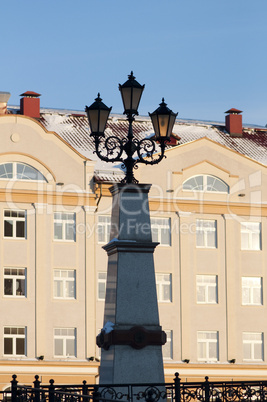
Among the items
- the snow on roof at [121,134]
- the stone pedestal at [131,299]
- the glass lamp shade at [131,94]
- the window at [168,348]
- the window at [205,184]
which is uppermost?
the snow on roof at [121,134]

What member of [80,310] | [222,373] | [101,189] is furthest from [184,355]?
[101,189]

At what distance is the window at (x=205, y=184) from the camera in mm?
48500

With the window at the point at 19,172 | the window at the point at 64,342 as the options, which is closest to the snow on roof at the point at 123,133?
the window at the point at 19,172

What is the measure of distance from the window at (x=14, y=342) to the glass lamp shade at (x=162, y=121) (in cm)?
2605

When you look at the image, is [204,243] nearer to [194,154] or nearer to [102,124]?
[194,154]

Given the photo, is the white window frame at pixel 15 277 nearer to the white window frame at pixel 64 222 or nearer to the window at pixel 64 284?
the window at pixel 64 284

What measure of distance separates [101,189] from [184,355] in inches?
323

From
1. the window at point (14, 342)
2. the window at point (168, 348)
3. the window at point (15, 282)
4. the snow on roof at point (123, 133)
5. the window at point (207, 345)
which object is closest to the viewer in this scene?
the window at point (14, 342)

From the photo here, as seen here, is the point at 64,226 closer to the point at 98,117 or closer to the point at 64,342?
the point at 64,342

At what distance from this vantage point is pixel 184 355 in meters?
46.8

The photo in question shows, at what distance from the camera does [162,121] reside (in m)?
19.6

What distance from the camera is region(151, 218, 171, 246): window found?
47719 millimetres

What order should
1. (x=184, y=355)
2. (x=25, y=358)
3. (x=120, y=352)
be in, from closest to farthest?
(x=120, y=352), (x=25, y=358), (x=184, y=355)

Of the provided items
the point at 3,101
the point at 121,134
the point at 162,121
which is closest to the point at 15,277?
the point at 3,101
